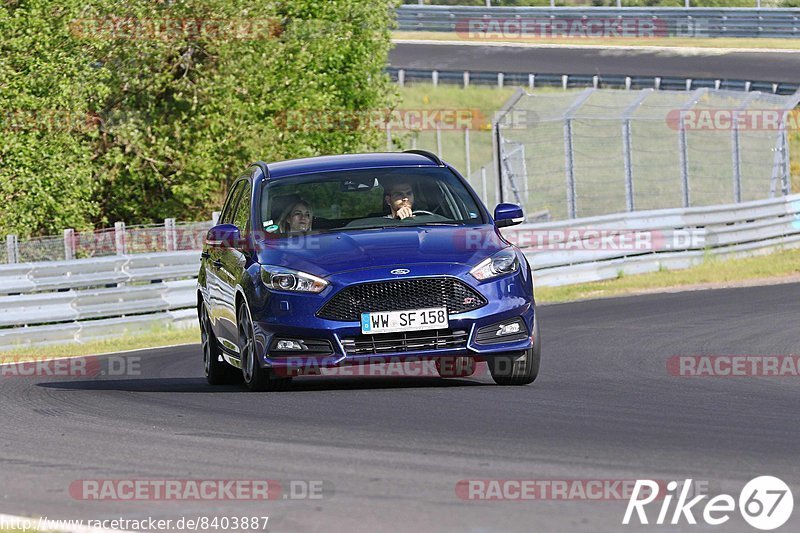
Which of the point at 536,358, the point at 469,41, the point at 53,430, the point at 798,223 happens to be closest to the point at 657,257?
the point at 798,223

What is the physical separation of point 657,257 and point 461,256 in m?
15.4

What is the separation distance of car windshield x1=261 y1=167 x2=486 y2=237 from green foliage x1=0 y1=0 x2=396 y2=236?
1491 cm

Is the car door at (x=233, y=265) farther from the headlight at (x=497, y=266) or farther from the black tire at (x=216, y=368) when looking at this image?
the headlight at (x=497, y=266)

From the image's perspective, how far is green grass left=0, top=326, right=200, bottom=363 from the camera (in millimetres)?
17984

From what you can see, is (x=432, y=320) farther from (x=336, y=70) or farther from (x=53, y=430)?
(x=336, y=70)

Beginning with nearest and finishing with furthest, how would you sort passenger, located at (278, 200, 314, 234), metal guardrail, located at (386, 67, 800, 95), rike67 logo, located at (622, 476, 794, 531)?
rike67 logo, located at (622, 476, 794, 531) < passenger, located at (278, 200, 314, 234) < metal guardrail, located at (386, 67, 800, 95)

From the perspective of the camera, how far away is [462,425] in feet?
27.5

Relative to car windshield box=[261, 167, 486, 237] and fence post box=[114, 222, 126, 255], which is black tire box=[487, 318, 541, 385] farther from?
fence post box=[114, 222, 126, 255]

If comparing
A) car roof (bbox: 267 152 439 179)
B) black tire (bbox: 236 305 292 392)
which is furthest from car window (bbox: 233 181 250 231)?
black tire (bbox: 236 305 292 392)

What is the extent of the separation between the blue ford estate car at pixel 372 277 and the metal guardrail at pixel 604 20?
40.6 m

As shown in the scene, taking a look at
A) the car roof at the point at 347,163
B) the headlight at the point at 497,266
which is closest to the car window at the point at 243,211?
the car roof at the point at 347,163

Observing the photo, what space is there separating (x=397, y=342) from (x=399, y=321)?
0.47ft

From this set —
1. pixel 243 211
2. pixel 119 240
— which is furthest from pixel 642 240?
pixel 243 211

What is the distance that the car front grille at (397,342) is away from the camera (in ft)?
32.8
